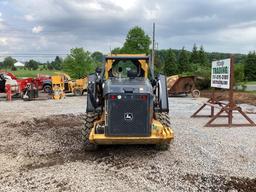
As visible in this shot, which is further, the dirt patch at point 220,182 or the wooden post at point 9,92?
the wooden post at point 9,92

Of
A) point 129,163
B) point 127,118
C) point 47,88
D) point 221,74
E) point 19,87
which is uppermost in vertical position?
point 221,74

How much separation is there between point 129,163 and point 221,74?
629cm

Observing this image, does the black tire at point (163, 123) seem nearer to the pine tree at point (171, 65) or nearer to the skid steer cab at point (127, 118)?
the skid steer cab at point (127, 118)

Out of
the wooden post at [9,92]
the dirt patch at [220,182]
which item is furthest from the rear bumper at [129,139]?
the wooden post at [9,92]

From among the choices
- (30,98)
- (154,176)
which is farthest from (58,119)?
(30,98)

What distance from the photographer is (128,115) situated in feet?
21.4

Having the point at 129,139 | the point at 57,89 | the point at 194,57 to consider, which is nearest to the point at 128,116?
the point at 129,139

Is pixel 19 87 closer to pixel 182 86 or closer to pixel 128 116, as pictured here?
pixel 182 86

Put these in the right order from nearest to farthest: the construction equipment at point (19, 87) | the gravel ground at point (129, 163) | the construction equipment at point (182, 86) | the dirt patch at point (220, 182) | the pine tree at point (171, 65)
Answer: the dirt patch at point (220, 182)
the gravel ground at point (129, 163)
the construction equipment at point (19, 87)
the construction equipment at point (182, 86)
the pine tree at point (171, 65)

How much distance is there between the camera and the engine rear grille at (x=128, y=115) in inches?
256

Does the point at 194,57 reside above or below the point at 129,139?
above

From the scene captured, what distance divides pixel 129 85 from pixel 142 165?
5.09 feet

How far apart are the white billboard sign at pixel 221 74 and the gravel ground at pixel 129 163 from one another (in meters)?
2.01

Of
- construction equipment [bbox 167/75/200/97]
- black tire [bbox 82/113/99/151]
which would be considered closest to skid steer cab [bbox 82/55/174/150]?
black tire [bbox 82/113/99/151]
